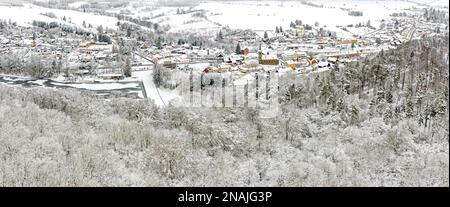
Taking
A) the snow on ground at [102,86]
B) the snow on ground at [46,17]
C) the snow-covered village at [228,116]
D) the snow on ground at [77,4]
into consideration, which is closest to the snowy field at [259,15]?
the snow on ground at [46,17]

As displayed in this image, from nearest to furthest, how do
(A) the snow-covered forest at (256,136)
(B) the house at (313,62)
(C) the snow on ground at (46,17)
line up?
(A) the snow-covered forest at (256,136), (B) the house at (313,62), (C) the snow on ground at (46,17)

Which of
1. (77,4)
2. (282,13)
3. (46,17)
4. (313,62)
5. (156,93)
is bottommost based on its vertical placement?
(156,93)

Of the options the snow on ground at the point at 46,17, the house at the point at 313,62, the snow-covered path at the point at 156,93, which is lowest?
the snow-covered path at the point at 156,93

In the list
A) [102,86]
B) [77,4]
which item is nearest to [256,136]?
[102,86]

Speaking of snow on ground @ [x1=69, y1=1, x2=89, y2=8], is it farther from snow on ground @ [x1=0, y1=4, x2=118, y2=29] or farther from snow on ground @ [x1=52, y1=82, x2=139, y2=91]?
snow on ground @ [x1=52, y1=82, x2=139, y2=91]

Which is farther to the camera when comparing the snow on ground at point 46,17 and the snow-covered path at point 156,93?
the snow on ground at point 46,17

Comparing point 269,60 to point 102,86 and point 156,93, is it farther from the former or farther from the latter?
point 102,86

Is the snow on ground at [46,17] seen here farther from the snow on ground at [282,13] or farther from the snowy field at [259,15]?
the snow on ground at [282,13]
